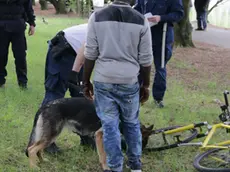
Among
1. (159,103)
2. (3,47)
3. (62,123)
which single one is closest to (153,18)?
(159,103)

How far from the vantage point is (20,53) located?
24.1 ft

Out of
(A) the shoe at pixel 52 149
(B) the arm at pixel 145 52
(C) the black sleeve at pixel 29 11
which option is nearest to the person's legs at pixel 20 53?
(C) the black sleeve at pixel 29 11

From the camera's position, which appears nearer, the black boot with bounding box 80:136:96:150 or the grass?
the grass

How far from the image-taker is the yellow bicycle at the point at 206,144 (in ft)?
14.6

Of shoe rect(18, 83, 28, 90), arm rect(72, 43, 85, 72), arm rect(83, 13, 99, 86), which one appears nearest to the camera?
arm rect(83, 13, 99, 86)

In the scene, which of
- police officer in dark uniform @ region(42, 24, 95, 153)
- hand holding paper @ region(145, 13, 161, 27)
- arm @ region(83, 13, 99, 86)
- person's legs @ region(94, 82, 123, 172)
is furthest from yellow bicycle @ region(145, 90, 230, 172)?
hand holding paper @ region(145, 13, 161, 27)

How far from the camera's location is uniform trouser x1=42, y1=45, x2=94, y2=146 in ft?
15.9

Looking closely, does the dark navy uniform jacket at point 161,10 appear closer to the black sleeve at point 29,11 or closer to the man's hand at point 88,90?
the black sleeve at point 29,11

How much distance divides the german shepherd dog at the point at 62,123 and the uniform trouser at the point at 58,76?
468 millimetres

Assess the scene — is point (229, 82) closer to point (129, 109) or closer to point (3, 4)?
point (3, 4)

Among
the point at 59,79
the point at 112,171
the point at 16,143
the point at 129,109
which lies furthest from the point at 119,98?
the point at 16,143

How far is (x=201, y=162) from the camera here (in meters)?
4.52

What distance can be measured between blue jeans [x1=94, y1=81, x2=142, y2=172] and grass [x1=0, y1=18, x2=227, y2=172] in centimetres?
62

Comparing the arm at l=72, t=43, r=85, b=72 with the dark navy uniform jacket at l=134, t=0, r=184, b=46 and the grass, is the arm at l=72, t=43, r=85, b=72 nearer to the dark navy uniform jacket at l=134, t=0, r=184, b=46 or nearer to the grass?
the grass
